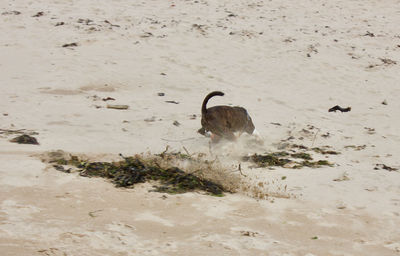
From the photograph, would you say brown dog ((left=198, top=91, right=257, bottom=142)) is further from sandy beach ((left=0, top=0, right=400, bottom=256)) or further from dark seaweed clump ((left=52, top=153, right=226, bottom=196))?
dark seaweed clump ((left=52, top=153, right=226, bottom=196))

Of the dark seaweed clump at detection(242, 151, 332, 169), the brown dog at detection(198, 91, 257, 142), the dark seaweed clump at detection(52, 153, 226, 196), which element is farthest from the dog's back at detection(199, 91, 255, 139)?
the dark seaweed clump at detection(52, 153, 226, 196)

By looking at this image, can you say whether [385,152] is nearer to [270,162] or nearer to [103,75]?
[270,162]

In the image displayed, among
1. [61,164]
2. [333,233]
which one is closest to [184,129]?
[61,164]

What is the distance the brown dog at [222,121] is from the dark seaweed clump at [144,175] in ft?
5.05

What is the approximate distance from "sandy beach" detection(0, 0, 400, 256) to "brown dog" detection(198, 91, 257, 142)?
0.97 ft

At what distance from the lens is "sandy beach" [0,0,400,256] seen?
15.9ft

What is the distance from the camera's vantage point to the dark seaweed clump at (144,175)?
6.04 m

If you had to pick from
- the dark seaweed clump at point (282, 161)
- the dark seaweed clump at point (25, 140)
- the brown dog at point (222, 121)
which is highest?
the brown dog at point (222, 121)

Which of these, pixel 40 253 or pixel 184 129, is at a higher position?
pixel 40 253

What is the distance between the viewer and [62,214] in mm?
4824

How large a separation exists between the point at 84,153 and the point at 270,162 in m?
2.85

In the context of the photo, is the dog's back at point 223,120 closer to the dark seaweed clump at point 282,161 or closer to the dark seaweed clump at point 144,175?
the dark seaweed clump at point 282,161

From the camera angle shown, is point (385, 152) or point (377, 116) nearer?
point (385, 152)

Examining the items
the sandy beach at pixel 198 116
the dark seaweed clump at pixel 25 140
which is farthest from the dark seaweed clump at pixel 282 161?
the dark seaweed clump at pixel 25 140
